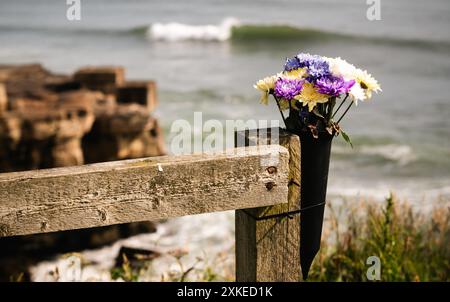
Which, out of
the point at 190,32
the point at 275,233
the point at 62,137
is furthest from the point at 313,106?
the point at 190,32

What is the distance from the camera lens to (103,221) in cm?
253

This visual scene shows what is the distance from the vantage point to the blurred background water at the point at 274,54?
13.8 meters

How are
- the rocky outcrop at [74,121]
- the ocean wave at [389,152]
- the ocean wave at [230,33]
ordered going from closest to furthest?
the rocky outcrop at [74,121] → the ocean wave at [389,152] → the ocean wave at [230,33]

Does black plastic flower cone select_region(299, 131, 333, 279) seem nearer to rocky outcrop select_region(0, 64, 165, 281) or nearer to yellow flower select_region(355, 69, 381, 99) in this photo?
yellow flower select_region(355, 69, 381, 99)

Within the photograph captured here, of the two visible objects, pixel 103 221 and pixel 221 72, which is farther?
pixel 221 72

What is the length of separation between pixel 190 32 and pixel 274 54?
20.3ft

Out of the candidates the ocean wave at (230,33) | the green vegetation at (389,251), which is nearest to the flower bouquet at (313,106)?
the green vegetation at (389,251)

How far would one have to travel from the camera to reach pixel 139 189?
2529 mm

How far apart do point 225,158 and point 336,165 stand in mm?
10770

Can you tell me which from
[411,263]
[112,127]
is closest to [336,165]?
[112,127]

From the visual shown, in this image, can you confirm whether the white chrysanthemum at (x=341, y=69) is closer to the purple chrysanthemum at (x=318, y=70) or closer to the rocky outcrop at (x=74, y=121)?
the purple chrysanthemum at (x=318, y=70)

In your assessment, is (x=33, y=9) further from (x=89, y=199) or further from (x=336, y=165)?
(x=89, y=199)

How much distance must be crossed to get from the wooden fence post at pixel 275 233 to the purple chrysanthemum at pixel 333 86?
0.72 feet

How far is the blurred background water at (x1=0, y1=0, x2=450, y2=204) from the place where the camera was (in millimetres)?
13812
